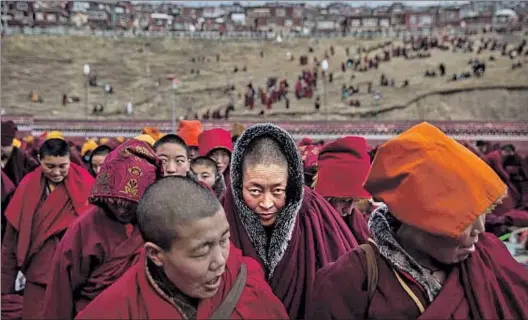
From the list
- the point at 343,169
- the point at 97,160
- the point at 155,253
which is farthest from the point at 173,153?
the point at 155,253

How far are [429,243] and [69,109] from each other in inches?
1365

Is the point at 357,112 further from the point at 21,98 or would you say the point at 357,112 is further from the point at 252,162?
the point at 252,162

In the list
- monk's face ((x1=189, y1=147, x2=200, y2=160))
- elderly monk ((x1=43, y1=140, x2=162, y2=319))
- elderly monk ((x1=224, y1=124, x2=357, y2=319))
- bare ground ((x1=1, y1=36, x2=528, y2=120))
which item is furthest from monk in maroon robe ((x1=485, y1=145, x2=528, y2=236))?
bare ground ((x1=1, y1=36, x2=528, y2=120))

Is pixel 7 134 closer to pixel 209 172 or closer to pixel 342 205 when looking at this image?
pixel 209 172

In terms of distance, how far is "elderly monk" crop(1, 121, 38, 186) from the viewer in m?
7.20

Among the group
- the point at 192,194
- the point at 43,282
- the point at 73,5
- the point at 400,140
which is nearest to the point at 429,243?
the point at 400,140

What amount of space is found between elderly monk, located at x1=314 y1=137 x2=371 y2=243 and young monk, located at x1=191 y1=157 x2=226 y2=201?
153cm

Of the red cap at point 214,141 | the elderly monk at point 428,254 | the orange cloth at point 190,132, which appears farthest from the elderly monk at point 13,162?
Answer: the elderly monk at point 428,254

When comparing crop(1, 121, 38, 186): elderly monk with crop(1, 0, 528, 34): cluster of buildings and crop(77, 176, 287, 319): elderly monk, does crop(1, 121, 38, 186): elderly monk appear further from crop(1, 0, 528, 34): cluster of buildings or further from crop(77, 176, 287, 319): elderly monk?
crop(1, 0, 528, 34): cluster of buildings

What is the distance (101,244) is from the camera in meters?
2.71

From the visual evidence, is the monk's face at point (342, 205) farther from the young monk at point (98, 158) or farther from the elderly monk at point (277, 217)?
the young monk at point (98, 158)

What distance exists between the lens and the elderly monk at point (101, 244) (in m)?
2.69

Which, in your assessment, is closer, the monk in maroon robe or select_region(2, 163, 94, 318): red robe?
select_region(2, 163, 94, 318): red robe

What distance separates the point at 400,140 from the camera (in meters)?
1.94
